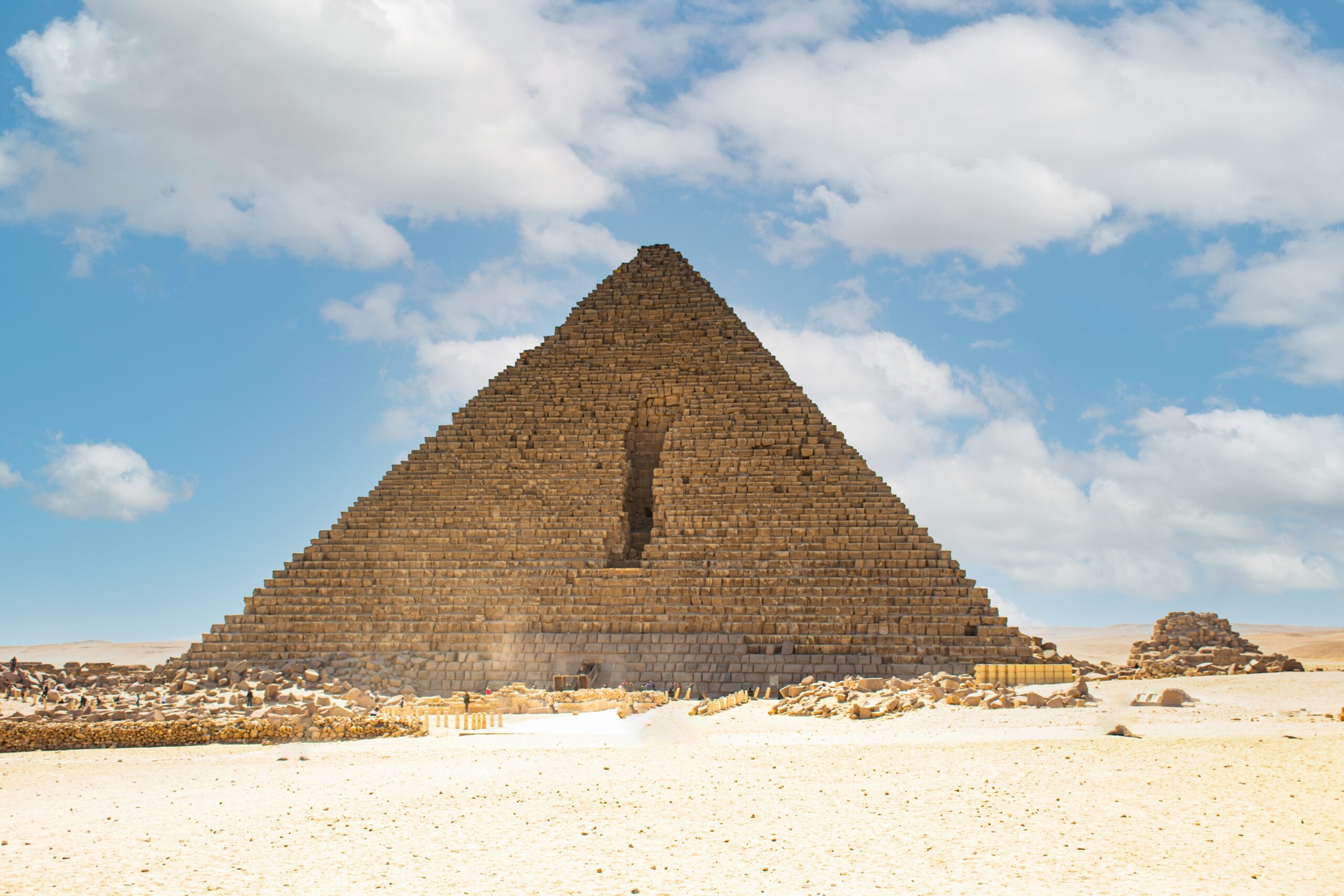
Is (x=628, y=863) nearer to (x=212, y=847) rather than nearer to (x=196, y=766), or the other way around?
(x=212, y=847)

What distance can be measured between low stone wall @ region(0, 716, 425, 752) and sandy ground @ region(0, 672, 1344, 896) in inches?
65.1

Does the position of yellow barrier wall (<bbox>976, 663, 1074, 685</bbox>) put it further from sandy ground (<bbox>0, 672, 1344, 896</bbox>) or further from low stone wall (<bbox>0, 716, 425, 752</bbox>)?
low stone wall (<bbox>0, 716, 425, 752</bbox>)

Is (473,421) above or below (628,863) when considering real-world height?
above

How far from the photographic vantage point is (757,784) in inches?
372

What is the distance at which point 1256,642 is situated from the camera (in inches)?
2694

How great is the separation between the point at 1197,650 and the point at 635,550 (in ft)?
43.9

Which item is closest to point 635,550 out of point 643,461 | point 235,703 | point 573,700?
point 643,461

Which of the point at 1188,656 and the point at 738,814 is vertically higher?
the point at 1188,656

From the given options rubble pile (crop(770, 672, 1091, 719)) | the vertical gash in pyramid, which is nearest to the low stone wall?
the vertical gash in pyramid

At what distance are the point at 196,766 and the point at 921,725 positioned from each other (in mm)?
7955

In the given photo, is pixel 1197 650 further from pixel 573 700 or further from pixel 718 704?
pixel 573 700

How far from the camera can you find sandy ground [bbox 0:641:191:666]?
5956 cm

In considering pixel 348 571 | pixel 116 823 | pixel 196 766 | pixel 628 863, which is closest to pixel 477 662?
pixel 348 571

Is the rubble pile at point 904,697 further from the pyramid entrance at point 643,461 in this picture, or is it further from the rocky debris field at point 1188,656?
the pyramid entrance at point 643,461
